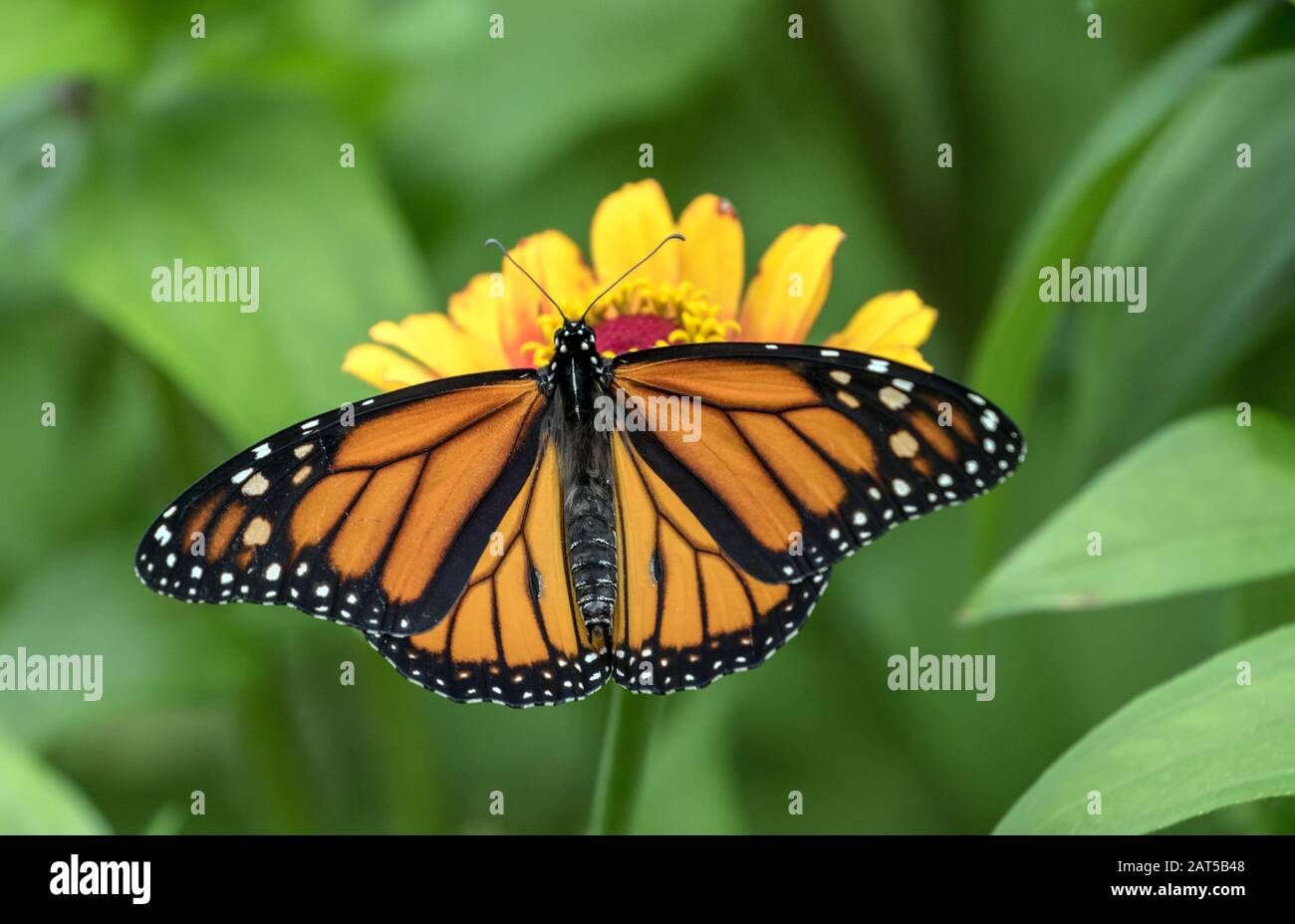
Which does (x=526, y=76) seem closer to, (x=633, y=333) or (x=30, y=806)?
(x=633, y=333)

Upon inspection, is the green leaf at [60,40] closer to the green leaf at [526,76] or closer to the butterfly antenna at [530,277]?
the green leaf at [526,76]

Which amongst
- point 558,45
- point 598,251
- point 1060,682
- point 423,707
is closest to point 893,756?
point 1060,682

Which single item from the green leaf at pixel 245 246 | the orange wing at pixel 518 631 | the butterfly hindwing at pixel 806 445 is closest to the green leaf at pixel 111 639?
the green leaf at pixel 245 246

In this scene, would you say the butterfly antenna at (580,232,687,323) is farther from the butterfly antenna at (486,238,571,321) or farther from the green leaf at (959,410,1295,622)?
the green leaf at (959,410,1295,622)

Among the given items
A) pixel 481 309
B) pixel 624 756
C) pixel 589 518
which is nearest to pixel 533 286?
pixel 481 309

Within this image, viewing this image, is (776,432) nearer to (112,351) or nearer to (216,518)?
(216,518)

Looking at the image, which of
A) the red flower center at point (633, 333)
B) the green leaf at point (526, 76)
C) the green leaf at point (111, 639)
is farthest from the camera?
the green leaf at point (526, 76)
